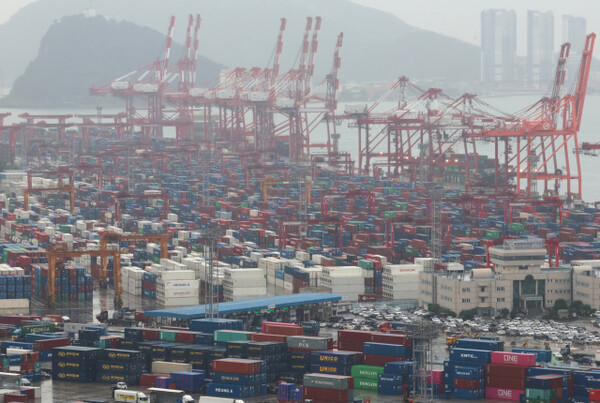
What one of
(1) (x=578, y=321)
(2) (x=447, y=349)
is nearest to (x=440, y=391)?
(2) (x=447, y=349)

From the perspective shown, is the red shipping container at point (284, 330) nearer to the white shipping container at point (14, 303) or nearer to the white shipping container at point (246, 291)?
the white shipping container at point (246, 291)

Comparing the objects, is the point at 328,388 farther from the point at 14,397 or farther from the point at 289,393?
the point at 14,397

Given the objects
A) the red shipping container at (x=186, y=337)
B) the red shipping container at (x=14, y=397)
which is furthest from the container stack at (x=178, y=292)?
the red shipping container at (x=14, y=397)

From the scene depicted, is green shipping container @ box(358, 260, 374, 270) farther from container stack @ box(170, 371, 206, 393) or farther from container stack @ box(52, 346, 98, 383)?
container stack @ box(170, 371, 206, 393)

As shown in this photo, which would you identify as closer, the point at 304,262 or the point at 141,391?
the point at 141,391

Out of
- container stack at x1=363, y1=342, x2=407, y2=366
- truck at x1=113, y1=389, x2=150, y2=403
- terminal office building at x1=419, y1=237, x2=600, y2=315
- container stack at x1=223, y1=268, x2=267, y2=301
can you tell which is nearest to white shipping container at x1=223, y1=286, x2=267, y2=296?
container stack at x1=223, y1=268, x2=267, y2=301

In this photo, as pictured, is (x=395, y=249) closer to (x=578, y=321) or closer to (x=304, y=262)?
(x=304, y=262)
